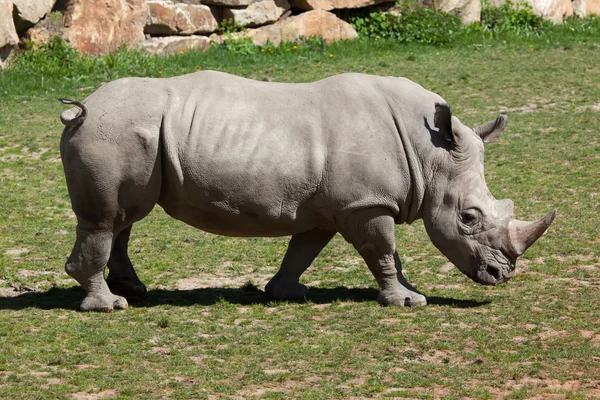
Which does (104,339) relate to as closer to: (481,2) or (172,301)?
(172,301)

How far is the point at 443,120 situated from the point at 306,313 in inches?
64.7

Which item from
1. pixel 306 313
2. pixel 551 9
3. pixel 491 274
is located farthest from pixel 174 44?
pixel 491 274

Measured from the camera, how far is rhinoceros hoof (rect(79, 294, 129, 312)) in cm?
739

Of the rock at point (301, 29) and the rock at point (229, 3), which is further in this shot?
the rock at point (301, 29)

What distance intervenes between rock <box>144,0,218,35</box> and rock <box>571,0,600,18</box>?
306 inches

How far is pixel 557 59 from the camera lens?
1681cm

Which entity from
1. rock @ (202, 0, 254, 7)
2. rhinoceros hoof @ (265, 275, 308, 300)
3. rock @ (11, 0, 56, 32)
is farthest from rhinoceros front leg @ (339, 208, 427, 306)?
rock @ (202, 0, 254, 7)

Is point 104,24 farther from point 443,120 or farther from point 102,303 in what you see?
point 443,120

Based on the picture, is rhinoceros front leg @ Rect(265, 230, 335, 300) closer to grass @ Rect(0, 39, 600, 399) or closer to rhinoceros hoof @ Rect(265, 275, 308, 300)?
rhinoceros hoof @ Rect(265, 275, 308, 300)

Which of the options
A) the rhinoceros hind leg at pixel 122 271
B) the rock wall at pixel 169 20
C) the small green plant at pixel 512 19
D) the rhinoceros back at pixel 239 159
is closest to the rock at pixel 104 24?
the rock wall at pixel 169 20

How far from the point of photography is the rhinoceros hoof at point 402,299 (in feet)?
24.7

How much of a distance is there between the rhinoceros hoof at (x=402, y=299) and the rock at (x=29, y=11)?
9.69 meters

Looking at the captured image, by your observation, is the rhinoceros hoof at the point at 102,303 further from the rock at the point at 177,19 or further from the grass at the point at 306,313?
the rock at the point at 177,19

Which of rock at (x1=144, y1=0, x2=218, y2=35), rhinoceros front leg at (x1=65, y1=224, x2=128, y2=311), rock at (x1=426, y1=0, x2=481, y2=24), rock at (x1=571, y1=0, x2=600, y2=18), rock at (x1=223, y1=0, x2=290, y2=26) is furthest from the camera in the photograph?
rock at (x1=571, y1=0, x2=600, y2=18)
